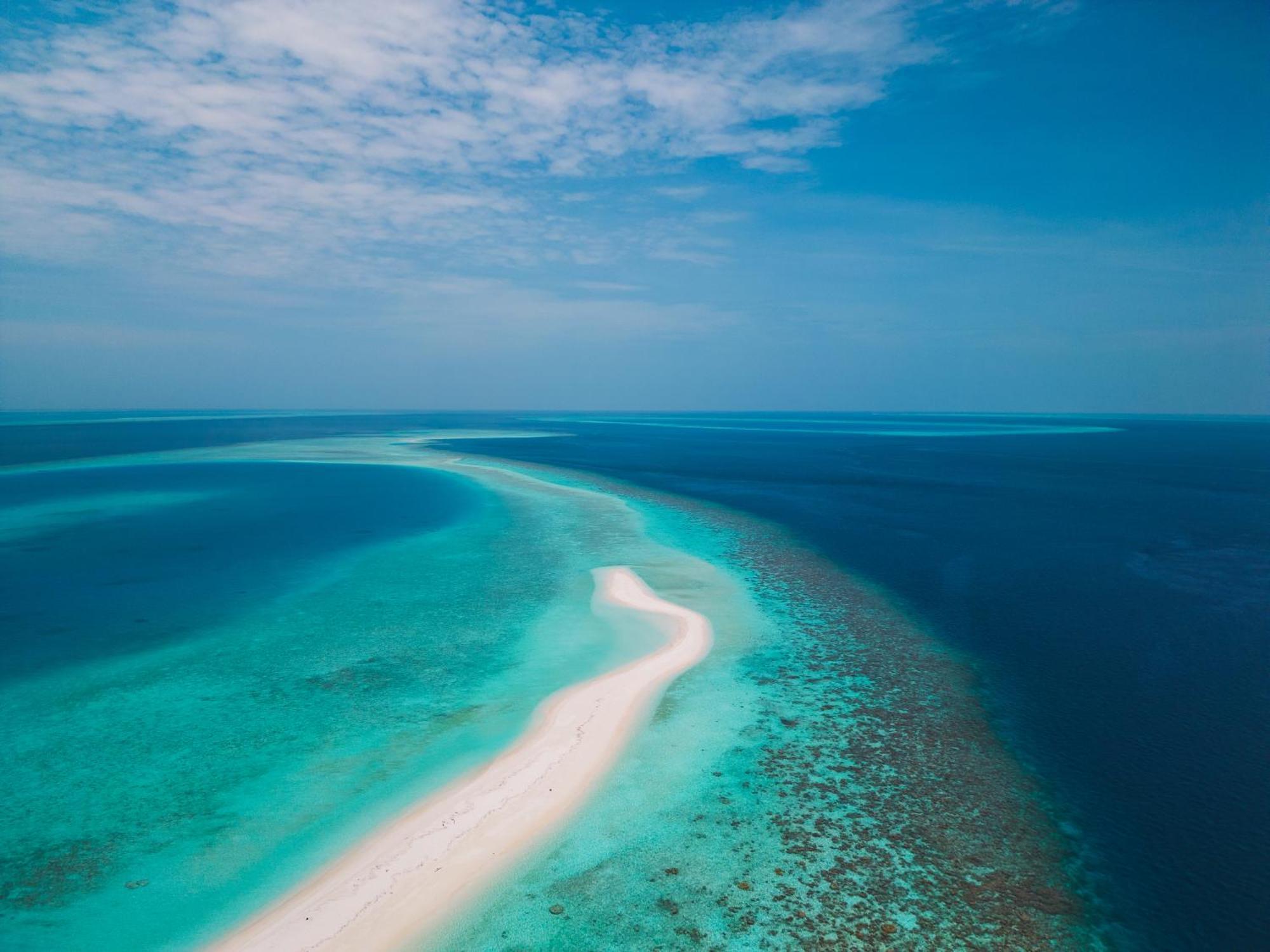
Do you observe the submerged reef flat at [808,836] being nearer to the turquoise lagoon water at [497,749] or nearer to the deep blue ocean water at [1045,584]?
the turquoise lagoon water at [497,749]

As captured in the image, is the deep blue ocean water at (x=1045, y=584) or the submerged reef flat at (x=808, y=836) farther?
the deep blue ocean water at (x=1045, y=584)

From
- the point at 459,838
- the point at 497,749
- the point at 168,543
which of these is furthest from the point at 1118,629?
the point at 168,543

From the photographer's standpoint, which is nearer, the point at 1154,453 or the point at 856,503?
the point at 856,503

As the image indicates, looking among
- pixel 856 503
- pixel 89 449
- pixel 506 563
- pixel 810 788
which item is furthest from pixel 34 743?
pixel 89 449

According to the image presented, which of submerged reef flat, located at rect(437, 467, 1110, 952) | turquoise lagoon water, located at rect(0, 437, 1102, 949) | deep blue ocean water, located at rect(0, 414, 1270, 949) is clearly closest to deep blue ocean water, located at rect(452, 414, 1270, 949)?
deep blue ocean water, located at rect(0, 414, 1270, 949)

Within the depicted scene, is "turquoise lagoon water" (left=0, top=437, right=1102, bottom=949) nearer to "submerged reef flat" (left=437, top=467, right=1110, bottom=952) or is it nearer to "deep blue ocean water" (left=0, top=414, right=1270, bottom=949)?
"submerged reef flat" (left=437, top=467, right=1110, bottom=952)

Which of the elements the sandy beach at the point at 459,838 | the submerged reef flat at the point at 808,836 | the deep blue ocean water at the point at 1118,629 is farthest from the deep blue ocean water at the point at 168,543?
the deep blue ocean water at the point at 1118,629

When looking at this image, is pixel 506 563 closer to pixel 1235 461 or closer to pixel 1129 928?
pixel 1129 928

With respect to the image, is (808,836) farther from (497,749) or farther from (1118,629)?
(1118,629)
